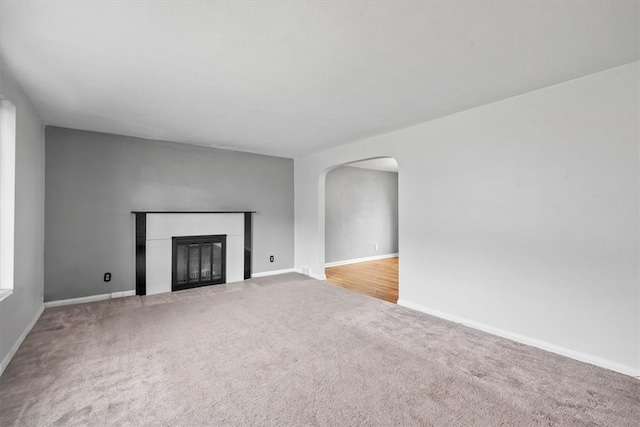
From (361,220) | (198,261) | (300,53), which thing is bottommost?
(198,261)

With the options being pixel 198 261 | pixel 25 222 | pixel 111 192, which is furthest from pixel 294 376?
pixel 111 192

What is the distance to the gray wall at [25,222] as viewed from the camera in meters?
2.45

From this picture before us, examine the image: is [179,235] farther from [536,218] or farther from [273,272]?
[536,218]

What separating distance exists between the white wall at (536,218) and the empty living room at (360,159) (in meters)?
0.02

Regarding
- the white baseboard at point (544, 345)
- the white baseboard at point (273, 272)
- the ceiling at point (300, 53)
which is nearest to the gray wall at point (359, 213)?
the white baseboard at point (273, 272)

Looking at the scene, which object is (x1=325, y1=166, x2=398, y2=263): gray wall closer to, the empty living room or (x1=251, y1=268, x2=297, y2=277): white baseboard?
(x1=251, y1=268, x2=297, y2=277): white baseboard

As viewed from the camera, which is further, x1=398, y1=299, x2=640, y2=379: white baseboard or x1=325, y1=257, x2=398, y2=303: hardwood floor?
x1=325, y1=257, x2=398, y2=303: hardwood floor

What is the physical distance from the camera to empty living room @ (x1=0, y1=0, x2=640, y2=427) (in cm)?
182

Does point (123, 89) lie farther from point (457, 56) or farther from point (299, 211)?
point (299, 211)

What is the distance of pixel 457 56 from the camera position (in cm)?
215

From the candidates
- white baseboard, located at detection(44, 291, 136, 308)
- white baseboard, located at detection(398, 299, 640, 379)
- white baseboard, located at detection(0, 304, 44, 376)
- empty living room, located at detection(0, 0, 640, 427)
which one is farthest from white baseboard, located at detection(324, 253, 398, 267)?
white baseboard, located at detection(0, 304, 44, 376)

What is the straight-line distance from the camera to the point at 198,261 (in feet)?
16.4

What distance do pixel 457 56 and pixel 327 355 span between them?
8.34 ft

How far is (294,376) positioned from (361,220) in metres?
5.62
